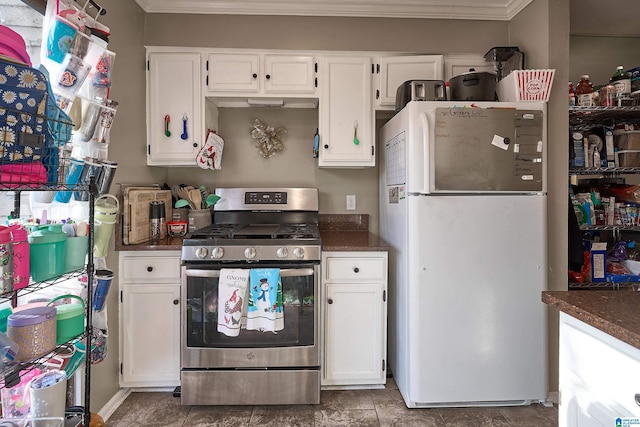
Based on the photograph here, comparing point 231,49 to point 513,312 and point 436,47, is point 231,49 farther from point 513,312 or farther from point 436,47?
point 513,312

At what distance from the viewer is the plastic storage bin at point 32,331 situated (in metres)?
1.08

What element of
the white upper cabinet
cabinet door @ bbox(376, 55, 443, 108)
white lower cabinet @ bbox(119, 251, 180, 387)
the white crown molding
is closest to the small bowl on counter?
white lower cabinet @ bbox(119, 251, 180, 387)

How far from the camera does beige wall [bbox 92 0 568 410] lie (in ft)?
6.48

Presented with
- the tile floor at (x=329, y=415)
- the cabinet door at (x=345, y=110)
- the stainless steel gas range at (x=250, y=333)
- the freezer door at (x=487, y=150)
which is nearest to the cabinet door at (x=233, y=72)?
the cabinet door at (x=345, y=110)

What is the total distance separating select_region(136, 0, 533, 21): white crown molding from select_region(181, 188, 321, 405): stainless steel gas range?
1.55 metres

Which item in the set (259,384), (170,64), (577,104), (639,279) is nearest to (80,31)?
(170,64)

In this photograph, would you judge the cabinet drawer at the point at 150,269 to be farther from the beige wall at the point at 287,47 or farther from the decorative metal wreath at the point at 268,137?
the decorative metal wreath at the point at 268,137

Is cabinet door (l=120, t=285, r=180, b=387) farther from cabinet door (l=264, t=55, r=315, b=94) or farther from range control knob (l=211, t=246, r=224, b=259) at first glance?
cabinet door (l=264, t=55, r=315, b=94)

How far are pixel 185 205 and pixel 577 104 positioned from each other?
2.66 m

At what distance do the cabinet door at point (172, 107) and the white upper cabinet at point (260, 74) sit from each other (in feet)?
0.42

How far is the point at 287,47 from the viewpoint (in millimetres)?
2348

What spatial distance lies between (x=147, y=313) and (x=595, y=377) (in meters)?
2.05

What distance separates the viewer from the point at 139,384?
79.2 inches

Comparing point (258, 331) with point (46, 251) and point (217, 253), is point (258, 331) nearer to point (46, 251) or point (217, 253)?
point (217, 253)
